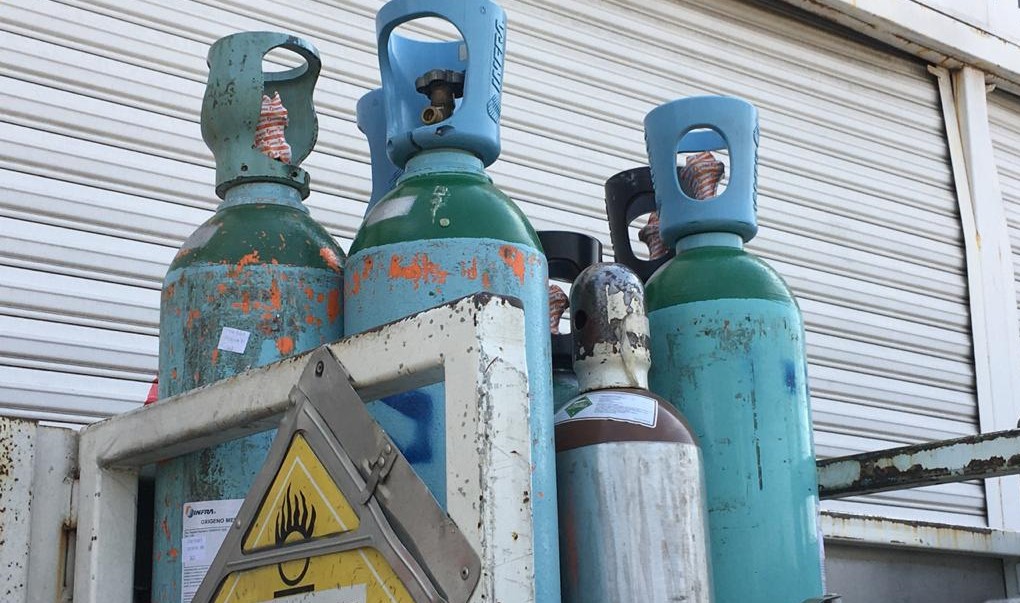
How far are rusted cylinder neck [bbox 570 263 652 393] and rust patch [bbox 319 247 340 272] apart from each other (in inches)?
15.8

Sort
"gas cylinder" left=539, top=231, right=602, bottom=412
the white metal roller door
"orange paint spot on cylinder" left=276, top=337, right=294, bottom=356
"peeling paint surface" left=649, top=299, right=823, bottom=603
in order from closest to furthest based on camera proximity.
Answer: "orange paint spot on cylinder" left=276, top=337, right=294, bottom=356 < "peeling paint surface" left=649, top=299, right=823, bottom=603 < "gas cylinder" left=539, top=231, right=602, bottom=412 < the white metal roller door

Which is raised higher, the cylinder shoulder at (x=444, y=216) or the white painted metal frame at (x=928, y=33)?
the white painted metal frame at (x=928, y=33)

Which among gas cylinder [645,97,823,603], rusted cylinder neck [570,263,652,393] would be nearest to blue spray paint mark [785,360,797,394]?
gas cylinder [645,97,823,603]

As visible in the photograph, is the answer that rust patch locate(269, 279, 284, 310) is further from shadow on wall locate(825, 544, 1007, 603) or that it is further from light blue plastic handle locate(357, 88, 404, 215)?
shadow on wall locate(825, 544, 1007, 603)

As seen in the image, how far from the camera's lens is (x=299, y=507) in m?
1.55

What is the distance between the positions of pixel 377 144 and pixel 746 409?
0.95 meters

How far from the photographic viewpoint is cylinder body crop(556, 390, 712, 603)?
5.81 feet

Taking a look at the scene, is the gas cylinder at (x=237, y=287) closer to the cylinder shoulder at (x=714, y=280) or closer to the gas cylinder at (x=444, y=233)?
the gas cylinder at (x=444, y=233)

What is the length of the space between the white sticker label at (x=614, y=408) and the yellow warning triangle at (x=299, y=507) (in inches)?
19.2

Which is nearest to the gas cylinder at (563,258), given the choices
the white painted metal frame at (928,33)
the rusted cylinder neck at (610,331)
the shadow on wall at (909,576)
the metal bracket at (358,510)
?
the rusted cylinder neck at (610,331)

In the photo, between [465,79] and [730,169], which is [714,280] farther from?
[465,79]

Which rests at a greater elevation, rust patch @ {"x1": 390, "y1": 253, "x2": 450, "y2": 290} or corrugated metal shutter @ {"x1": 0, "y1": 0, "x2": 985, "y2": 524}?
corrugated metal shutter @ {"x1": 0, "y1": 0, "x2": 985, "y2": 524}

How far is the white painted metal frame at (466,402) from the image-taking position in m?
1.34

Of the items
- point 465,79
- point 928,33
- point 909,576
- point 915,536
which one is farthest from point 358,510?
point 928,33
